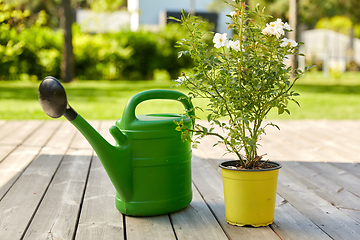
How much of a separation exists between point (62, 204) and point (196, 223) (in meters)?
0.74

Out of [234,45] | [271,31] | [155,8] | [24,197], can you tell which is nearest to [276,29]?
[271,31]

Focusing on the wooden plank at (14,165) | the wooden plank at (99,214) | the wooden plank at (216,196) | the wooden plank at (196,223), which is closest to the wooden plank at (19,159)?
the wooden plank at (14,165)

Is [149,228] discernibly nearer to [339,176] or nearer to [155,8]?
[339,176]

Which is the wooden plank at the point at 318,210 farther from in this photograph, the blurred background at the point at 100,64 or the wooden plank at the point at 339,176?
the blurred background at the point at 100,64

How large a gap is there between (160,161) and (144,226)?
31cm

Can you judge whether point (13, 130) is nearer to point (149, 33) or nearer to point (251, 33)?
point (251, 33)

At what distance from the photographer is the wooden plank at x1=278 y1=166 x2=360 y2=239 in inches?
69.4

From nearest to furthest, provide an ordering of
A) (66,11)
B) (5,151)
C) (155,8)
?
(5,151), (66,11), (155,8)

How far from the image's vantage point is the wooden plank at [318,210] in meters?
1.76

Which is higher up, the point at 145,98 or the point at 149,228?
the point at 145,98

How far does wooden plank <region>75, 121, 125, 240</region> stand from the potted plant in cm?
53

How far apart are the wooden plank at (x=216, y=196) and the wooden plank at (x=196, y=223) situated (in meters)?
0.03

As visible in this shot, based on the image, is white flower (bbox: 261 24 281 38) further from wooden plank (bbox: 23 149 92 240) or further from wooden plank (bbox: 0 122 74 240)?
wooden plank (bbox: 0 122 74 240)

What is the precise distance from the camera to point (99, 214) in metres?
2.00
